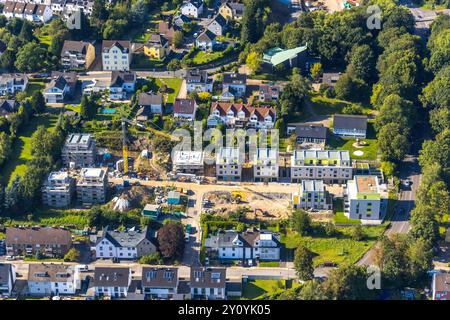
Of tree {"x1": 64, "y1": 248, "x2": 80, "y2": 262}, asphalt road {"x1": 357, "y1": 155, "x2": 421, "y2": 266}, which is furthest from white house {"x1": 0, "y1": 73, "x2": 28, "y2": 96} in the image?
asphalt road {"x1": 357, "y1": 155, "x2": 421, "y2": 266}

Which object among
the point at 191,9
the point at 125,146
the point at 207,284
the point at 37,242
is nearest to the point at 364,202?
the point at 207,284

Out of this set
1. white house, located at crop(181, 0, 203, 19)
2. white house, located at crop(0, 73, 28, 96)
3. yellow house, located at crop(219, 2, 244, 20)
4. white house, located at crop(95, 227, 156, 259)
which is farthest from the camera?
white house, located at crop(181, 0, 203, 19)

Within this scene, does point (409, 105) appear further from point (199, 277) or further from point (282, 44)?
point (199, 277)

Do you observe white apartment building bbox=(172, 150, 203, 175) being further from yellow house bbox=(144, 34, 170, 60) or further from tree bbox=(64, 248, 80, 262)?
yellow house bbox=(144, 34, 170, 60)

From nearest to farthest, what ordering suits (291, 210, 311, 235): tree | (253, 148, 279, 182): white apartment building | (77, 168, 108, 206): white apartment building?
(291, 210, 311, 235): tree
(77, 168, 108, 206): white apartment building
(253, 148, 279, 182): white apartment building

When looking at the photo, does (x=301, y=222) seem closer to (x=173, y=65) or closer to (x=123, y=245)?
(x=123, y=245)

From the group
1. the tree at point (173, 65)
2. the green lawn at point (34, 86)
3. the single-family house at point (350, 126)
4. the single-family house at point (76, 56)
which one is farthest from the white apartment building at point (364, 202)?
the single-family house at point (76, 56)

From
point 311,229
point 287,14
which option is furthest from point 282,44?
point 311,229
